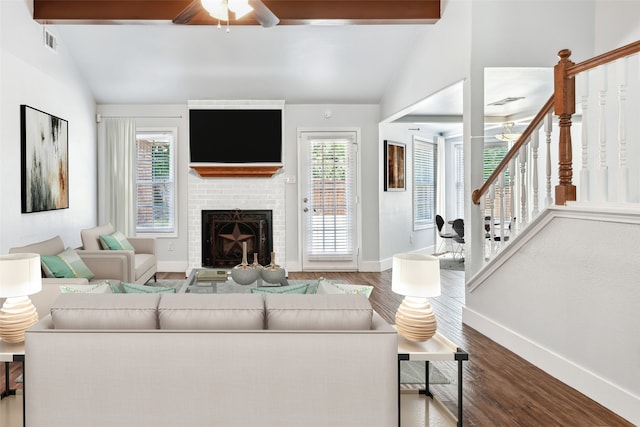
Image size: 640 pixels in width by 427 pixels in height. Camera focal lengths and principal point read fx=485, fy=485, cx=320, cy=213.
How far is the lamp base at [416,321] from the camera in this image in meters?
2.53

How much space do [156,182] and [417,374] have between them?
5.62 meters

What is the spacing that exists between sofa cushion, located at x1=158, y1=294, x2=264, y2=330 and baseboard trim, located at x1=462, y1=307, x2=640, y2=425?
2.19 meters

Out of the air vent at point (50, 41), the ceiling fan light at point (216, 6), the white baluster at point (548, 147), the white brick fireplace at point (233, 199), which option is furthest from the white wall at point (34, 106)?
the white baluster at point (548, 147)

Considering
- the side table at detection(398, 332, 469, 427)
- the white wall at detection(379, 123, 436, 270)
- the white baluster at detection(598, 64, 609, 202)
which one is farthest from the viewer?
the white wall at detection(379, 123, 436, 270)

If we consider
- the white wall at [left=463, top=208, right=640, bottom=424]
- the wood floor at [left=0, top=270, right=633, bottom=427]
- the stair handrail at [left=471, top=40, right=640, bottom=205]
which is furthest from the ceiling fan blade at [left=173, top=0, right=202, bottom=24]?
the white wall at [left=463, top=208, right=640, bottom=424]

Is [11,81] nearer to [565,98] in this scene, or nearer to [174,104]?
[174,104]

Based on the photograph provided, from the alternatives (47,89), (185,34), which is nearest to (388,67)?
(185,34)

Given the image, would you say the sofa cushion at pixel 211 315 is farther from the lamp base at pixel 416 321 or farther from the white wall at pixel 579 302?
the white wall at pixel 579 302

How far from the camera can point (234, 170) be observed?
7.53 m

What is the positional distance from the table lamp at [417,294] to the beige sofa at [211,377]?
13.8 inches

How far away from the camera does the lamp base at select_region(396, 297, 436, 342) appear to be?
2525mm

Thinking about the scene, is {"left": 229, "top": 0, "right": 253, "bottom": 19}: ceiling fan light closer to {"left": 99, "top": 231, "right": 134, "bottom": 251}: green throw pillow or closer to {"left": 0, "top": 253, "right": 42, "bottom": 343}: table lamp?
{"left": 0, "top": 253, "right": 42, "bottom": 343}: table lamp

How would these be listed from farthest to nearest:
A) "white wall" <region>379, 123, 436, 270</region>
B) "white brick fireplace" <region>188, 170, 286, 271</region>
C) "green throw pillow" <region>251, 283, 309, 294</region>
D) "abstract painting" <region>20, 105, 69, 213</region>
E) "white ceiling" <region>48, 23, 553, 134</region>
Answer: "white wall" <region>379, 123, 436, 270</region> → "white brick fireplace" <region>188, 170, 286, 271</region> → "white ceiling" <region>48, 23, 553, 134</region> → "abstract painting" <region>20, 105, 69, 213</region> → "green throw pillow" <region>251, 283, 309, 294</region>

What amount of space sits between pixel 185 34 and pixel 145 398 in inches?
197
